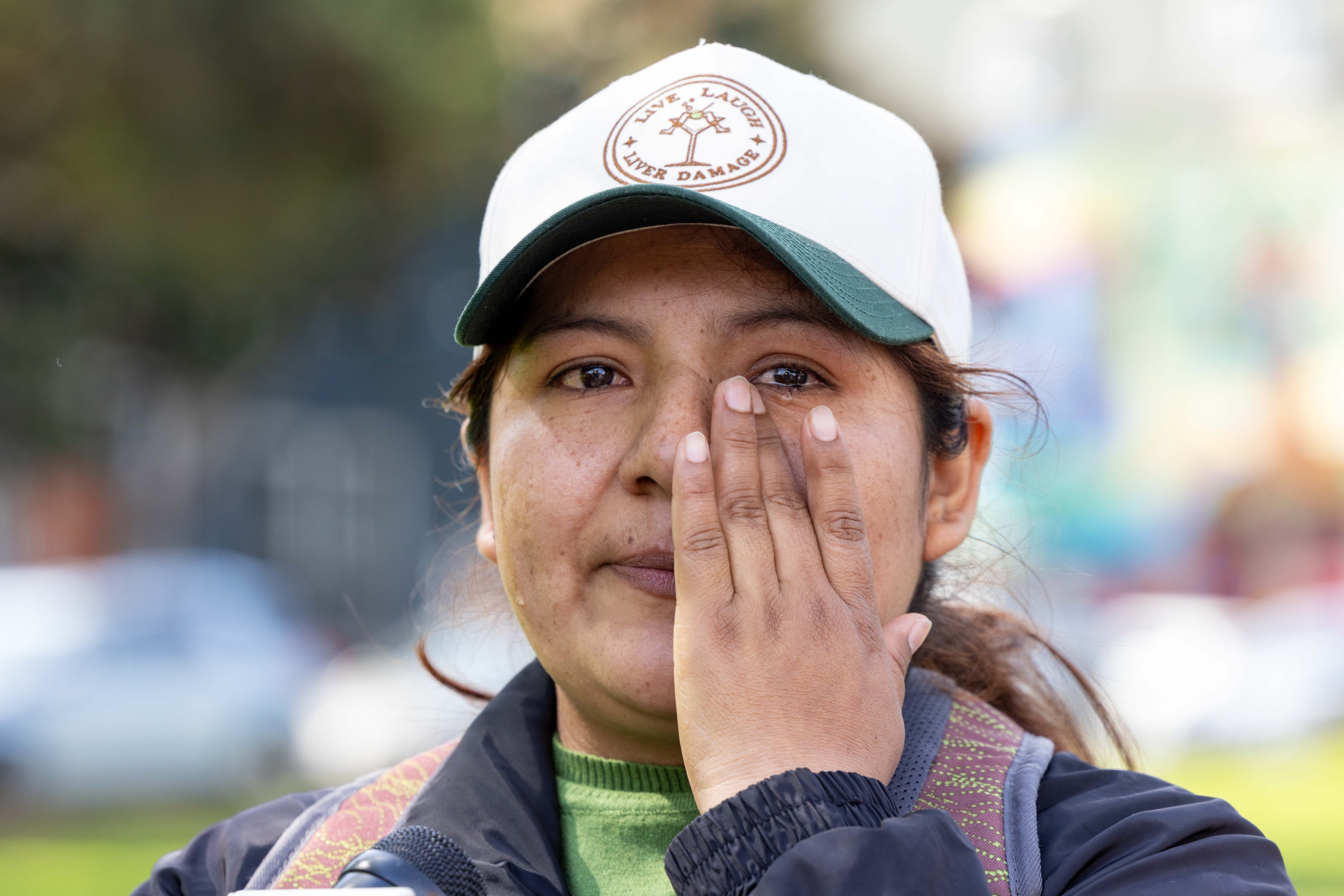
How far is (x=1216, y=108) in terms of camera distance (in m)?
24.3

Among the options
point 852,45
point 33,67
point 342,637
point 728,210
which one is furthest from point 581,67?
point 728,210

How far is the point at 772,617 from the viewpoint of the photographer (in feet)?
5.52

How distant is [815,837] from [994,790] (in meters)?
A: 0.41

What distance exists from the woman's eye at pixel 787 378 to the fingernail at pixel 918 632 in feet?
1.15

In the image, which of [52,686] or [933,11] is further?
[933,11]

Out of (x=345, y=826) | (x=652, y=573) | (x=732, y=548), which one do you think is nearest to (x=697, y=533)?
(x=732, y=548)

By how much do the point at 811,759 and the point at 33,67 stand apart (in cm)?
959

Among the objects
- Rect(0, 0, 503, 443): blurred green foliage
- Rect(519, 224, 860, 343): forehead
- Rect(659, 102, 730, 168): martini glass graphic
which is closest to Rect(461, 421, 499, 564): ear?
Rect(519, 224, 860, 343): forehead

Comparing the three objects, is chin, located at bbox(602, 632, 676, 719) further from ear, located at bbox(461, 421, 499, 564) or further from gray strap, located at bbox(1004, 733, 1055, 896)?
gray strap, located at bbox(1004, 733, 1055, 896)

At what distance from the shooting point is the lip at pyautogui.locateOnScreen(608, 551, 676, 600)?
1.83 meters

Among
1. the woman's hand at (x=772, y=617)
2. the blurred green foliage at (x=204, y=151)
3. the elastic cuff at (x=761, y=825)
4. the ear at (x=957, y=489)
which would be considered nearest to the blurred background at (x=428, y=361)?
the blurred green foliage at (x=204, y=151)

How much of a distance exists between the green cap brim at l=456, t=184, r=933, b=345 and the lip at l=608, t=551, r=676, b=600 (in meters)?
0.40

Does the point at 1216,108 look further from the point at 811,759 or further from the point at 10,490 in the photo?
the point at 811,759

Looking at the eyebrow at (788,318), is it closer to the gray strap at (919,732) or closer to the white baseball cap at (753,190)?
the white baseball cap at (753,190)
